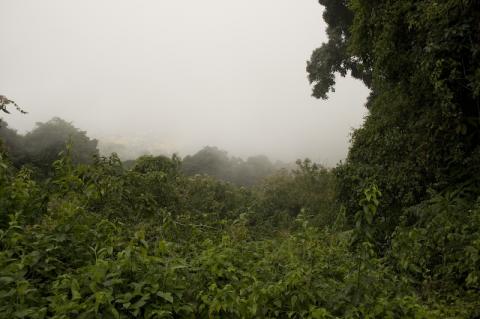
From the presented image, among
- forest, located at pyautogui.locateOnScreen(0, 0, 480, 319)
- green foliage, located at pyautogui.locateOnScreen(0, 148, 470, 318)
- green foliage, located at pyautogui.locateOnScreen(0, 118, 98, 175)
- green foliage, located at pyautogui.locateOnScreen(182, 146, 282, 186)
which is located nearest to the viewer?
green foliage, located at pyautogui.locateOnScreen(0, 148, 470, 318)

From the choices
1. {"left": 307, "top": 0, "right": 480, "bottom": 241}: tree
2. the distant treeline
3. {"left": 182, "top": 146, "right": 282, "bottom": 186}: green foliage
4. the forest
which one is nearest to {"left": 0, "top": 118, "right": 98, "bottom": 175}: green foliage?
the distant treeline

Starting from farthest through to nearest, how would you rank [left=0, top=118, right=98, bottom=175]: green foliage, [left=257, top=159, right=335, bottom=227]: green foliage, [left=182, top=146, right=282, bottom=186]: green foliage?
[left=182, top=146, right=282, bottom=186]: green foliage
[left=0, top=118, right=98, bottom=175]: green foliage
[left=257, top=159, right=335, bottom=227]: green foliage

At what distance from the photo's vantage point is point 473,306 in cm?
517

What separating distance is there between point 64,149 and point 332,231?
86.8 feet

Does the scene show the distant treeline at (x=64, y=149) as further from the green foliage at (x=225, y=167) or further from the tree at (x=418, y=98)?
the tree at (x=418, y=98)

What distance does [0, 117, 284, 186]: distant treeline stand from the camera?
98.9ft

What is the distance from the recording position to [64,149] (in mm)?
29672

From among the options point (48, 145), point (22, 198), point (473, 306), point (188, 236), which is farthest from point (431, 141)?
point (48, 145)

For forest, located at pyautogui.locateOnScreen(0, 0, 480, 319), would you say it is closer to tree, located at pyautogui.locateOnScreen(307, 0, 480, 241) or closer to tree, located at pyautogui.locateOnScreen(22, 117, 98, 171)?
tree, located at pyautogui.locateOnScreen(307, 0, 480, 241)

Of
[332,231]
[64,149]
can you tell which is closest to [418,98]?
[332,231]

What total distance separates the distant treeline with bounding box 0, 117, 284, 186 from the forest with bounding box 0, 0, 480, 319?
1626 cm

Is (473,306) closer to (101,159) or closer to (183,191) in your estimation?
(101,159)

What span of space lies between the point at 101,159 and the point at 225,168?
3336 cm

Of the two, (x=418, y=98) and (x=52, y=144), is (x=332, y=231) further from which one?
(x=52, y=144)
